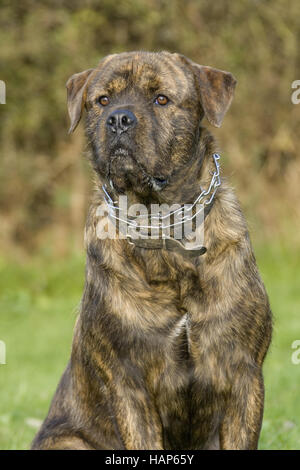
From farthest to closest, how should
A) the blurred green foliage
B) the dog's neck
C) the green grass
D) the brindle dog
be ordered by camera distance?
the blurred green foliage → the green grass → the dog's neck → the brindle dog

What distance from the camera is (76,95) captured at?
14.0 ft

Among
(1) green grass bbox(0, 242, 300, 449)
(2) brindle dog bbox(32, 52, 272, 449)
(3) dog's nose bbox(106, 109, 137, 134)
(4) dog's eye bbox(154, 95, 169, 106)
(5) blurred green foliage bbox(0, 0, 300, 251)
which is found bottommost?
(1) green grass bbox(0, 242, 300, 449)

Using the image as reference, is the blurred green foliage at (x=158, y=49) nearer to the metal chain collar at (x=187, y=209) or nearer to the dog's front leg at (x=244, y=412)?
the metal chain collar at (x=187, y=209)

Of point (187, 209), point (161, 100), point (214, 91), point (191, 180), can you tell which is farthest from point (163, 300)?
point (214, 91)

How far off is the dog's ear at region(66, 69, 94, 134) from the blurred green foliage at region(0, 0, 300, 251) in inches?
300

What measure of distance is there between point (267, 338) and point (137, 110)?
125 cm

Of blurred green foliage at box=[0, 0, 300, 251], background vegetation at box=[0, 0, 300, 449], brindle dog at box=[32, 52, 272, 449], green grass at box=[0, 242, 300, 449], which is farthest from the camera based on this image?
blurred green foliage at box=[0, 0, 300, 251]

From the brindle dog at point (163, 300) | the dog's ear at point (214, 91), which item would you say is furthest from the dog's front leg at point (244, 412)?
Answer: the dog's ear at point (214, 91)

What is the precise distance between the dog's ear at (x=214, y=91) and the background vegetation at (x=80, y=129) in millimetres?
7148

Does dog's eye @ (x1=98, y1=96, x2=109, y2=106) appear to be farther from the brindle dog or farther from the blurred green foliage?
the blurred green foliage

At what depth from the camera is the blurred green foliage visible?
11.9 meters

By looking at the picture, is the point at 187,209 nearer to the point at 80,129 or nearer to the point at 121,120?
the point at 121,120

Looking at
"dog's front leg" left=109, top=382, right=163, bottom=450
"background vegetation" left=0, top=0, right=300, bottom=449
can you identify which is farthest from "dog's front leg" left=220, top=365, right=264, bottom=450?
"background vegetation" left=0, top=0, right=300, bottom=449
